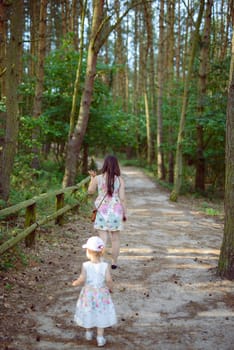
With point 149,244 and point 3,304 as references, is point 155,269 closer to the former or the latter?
point 149,244

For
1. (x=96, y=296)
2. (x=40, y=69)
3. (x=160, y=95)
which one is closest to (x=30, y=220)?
(x=96, y=296)

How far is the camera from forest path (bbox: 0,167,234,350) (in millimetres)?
4250

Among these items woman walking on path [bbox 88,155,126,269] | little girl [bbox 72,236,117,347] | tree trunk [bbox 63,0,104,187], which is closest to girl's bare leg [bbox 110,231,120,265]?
woman walking on path [bbox 88,155,126,269]

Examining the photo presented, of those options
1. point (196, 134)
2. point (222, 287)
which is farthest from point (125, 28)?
point (222, 287)

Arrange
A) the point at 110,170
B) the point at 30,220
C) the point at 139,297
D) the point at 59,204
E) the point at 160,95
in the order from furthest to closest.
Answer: the point at 160,95
the point at 59,204
the point at 30,220
the point at 110,170
the point at 139,297

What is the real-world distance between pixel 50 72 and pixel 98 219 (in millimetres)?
12857

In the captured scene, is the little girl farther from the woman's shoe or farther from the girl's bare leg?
the girl's bare leg

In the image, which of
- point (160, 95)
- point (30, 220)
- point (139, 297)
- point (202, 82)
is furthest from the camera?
point (160, 95)

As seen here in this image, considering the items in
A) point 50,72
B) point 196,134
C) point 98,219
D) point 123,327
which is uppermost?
point 50,72

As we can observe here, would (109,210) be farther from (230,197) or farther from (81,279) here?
(81,279)

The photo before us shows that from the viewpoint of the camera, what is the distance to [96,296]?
4.02m

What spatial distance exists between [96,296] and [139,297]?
1.64 metres

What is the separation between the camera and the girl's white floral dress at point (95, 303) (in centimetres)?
400

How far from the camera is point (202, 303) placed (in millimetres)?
5336
